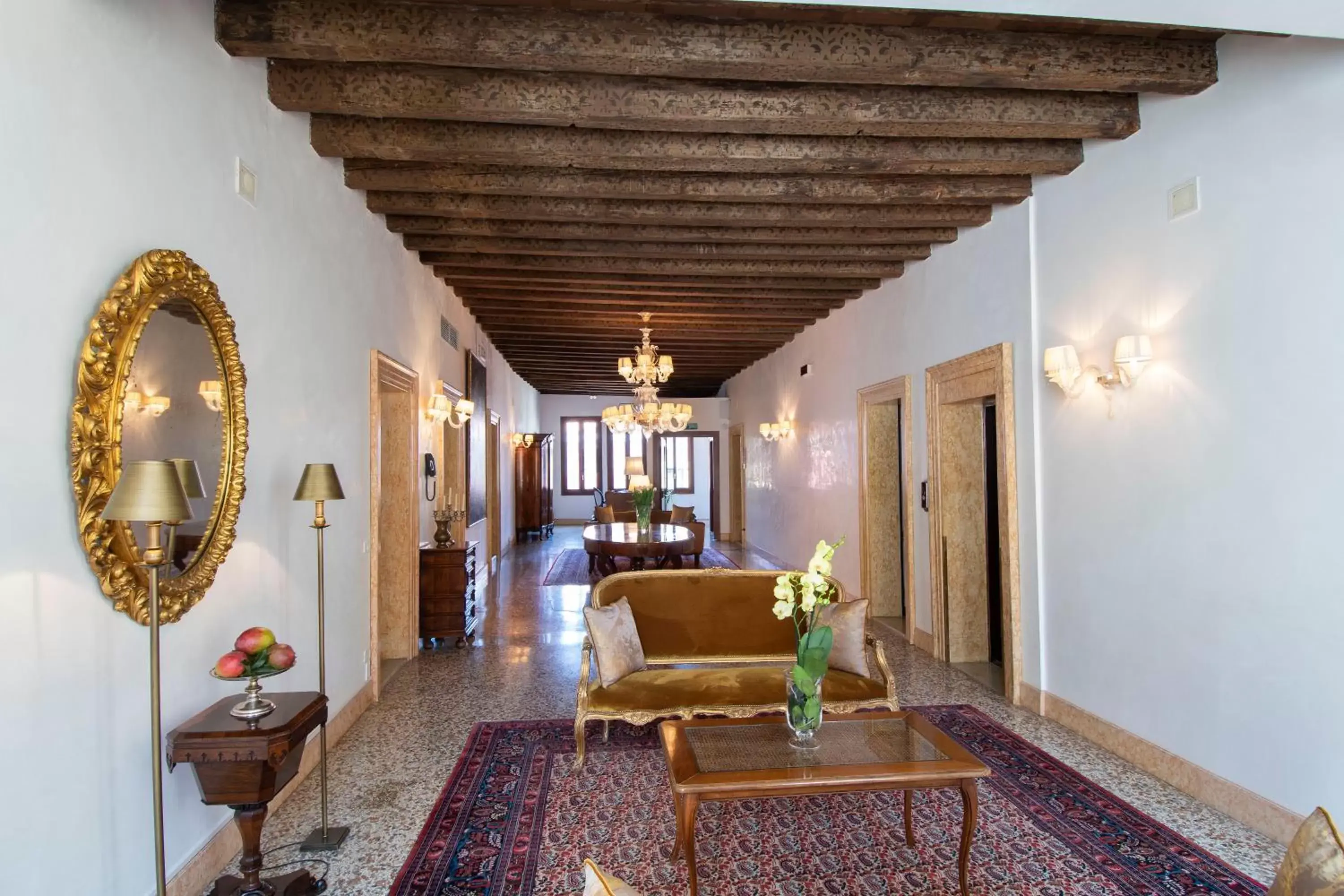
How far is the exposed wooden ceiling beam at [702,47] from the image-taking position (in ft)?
9.30

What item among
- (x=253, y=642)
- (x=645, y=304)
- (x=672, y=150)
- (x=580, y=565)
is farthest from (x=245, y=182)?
(x=580, y=565)

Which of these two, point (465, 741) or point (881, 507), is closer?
point (465, 741)

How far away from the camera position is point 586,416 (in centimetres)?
1712

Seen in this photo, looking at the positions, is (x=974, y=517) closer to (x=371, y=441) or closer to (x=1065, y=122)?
(x=1065, y=122)

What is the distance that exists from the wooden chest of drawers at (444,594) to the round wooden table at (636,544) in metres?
2.50

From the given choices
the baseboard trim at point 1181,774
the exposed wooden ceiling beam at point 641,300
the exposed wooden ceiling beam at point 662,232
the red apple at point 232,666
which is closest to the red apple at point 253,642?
the red apple at point 232,666

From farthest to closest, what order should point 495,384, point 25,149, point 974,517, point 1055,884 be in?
point 495,384
point 974,517
point 1055,884
point 25,149

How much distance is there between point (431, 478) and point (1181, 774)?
5.63 metres

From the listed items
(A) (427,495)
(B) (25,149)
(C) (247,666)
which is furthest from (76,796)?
(A) (427,495)

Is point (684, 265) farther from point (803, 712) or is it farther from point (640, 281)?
point (803, 712)

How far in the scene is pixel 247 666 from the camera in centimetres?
236

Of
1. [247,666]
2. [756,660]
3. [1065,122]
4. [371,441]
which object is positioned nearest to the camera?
[247,666]

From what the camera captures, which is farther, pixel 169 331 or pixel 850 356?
pixel 850 356

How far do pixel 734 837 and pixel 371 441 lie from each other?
3.25 metres
